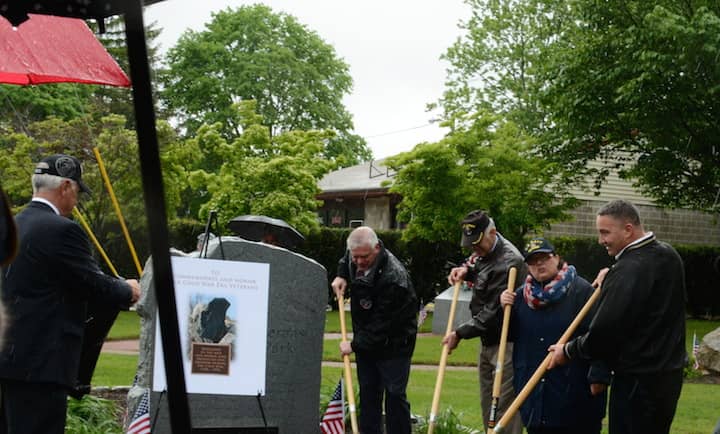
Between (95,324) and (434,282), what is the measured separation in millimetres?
22054

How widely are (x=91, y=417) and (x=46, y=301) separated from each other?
4.10m

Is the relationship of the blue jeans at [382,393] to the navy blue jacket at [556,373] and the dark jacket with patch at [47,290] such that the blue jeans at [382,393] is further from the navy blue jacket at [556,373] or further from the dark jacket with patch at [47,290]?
the dark jacket with patch at [47,290]

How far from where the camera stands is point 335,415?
28.4 ft

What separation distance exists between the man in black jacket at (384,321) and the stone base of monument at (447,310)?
1165cm

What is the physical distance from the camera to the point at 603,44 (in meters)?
26.4

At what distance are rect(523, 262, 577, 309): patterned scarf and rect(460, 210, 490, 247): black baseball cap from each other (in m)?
0.99

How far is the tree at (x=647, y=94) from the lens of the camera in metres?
24.2

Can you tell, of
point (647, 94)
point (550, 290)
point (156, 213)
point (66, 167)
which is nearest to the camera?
point (156, 213)

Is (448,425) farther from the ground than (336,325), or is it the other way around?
(448,425)

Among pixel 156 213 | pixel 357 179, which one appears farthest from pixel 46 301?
pixel 357 179

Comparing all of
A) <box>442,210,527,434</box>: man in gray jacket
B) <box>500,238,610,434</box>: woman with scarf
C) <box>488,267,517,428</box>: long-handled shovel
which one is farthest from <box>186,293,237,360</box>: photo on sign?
<box>500,238,610,434</box>: woman with scarf

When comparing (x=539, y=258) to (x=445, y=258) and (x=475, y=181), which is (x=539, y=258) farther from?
(x=445, y=258)

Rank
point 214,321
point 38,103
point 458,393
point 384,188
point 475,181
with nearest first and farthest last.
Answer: point 38,103, point 214,321, point 458,393, point 475,181, point 384,188

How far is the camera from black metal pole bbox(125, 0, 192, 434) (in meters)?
1.41
